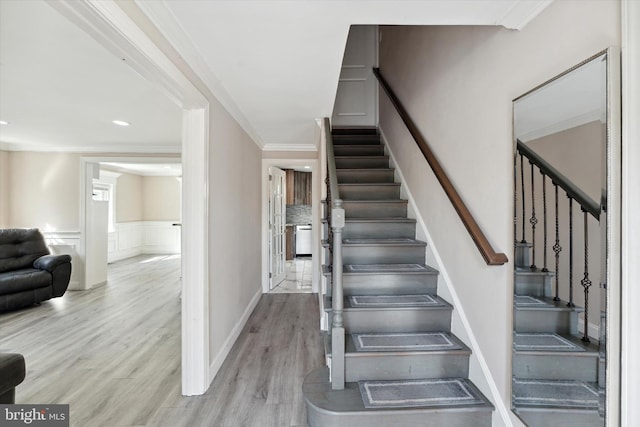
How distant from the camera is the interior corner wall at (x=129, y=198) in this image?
25.1ft

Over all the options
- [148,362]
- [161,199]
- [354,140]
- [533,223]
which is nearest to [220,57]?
[533,223]

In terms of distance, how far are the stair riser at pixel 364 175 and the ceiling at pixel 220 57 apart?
2.24ft

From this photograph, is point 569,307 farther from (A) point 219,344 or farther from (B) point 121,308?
(B) point 121,308

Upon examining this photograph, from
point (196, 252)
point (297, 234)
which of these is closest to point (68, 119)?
point (196, 252)

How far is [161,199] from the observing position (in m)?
8.73

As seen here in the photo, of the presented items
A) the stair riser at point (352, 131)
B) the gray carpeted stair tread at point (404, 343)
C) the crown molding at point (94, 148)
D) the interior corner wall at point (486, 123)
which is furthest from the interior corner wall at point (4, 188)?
the interior corner wall at point (486, 123)

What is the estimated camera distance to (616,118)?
98cm

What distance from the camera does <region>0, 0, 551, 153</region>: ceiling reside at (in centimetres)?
141

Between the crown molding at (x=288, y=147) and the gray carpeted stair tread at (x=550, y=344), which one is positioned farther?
the crown molding at (x=288, y=147)

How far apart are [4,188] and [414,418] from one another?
247 inches

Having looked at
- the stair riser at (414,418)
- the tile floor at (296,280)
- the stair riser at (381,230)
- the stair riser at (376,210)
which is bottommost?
the tile floor at (296,280)

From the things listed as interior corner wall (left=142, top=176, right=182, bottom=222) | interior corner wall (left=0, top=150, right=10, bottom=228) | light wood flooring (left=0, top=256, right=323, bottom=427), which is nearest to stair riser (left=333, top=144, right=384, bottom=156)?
light wood flooring (left=0, top=256, right=323, bottom=427)

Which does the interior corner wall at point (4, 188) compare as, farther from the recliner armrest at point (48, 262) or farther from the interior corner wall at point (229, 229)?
the interior corner wall at point (229, 229)

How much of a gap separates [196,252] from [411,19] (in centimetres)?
187
